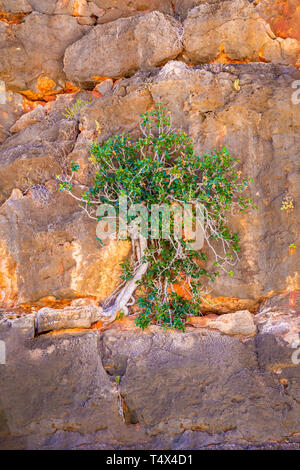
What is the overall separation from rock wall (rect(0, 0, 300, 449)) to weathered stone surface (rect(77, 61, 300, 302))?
0.02 metres

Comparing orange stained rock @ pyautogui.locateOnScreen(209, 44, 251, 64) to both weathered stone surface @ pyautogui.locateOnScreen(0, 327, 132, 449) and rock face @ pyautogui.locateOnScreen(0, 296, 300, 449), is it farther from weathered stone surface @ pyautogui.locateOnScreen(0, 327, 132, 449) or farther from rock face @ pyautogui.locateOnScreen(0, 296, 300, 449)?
weathered stone surface @ pyautogui.locateOnScreen(0, 327, 132, 449)

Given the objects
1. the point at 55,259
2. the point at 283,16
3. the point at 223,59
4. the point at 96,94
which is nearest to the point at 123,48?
the point at 96,94

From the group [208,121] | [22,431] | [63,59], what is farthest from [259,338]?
[63,59]

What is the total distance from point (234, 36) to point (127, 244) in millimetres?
3908

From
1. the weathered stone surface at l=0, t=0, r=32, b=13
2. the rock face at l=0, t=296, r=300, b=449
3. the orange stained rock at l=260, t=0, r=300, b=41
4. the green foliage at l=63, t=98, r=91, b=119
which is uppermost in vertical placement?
the weathered stone surface at l=0, t=0, r=32, b=13

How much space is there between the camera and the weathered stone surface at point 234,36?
236 inches

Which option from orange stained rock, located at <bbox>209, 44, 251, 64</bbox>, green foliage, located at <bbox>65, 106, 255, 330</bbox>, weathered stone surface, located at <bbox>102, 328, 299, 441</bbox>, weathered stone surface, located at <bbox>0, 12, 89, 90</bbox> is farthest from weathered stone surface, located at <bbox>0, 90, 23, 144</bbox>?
weathered stone surface, located at <bbox>102, 328, 299, 441</bbox>

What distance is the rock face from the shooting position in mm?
3721

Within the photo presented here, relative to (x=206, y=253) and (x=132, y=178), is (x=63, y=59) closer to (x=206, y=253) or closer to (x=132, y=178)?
(x=132, y=178)

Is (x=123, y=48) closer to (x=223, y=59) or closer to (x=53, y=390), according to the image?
(x=223, y=59)

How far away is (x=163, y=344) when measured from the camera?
181 inches

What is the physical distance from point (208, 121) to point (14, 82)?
13.4 ft

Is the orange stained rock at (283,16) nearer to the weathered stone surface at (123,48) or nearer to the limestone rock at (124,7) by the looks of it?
the weathered stone surface at (123,48)

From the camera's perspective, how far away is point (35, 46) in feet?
23.3
